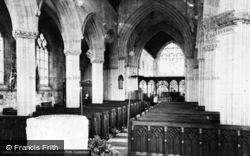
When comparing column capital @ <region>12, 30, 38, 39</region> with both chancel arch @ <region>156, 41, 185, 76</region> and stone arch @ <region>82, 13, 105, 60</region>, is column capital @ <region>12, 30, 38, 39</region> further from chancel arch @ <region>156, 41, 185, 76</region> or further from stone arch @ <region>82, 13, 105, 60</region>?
chancel arch @ <region>156, 41, 185, 76</region>

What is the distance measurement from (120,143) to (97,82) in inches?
321

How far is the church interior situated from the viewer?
6172 mm

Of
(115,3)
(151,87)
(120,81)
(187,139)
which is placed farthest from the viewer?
(151,87)

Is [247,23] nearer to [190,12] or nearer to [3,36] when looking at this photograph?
[3,36]

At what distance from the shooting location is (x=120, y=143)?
30.4 ft

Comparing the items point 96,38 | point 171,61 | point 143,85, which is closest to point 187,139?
point 96,38

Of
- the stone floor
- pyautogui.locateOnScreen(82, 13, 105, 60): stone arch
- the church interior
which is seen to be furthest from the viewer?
pyautogui.locateOnScreen(82, 13, 105, 60): stone arch

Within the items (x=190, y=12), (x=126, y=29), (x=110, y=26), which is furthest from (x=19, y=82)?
(x=190, y=12)

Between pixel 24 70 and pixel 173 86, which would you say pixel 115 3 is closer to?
pixel 24 70

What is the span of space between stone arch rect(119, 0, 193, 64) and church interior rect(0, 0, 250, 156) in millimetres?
89

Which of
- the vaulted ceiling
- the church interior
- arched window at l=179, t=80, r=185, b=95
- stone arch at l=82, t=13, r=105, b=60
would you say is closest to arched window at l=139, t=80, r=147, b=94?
the church interior

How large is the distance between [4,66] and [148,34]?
17832mm

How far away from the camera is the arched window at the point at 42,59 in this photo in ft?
57.9

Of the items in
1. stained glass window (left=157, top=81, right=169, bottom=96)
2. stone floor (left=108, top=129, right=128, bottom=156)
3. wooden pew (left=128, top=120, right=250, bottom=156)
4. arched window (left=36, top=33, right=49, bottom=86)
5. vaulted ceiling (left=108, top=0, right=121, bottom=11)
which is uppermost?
vaulted ceiling (left=108, top=0, right=121, bottom=11)
